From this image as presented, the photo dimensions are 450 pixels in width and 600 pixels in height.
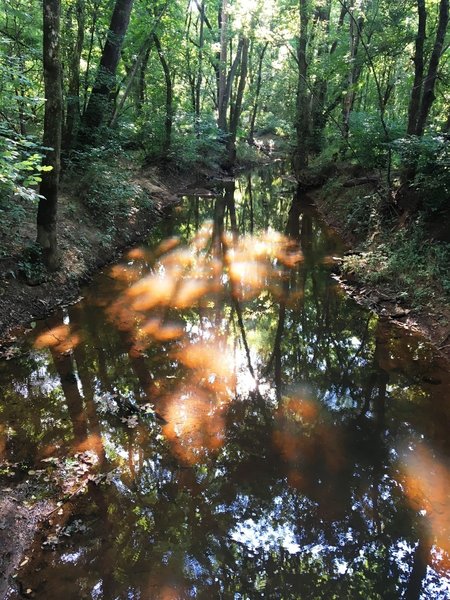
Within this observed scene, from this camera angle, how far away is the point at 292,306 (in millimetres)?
8797

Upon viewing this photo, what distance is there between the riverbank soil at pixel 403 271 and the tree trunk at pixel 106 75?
811cm

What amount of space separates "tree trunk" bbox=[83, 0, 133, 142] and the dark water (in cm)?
605

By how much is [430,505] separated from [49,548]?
3.54 metres

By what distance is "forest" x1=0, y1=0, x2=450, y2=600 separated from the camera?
3615 millimetres

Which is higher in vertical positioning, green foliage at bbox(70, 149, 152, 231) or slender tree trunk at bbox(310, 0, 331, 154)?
slender tree trunk at bbox(310, 0, 331, 154)

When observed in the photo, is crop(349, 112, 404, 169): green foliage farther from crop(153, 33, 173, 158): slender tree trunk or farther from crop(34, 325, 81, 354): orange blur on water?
crop(34, 325, 81, 354): orange blur on water

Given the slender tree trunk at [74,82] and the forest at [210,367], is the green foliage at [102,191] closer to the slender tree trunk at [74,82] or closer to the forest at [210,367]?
the forest at [210,367]

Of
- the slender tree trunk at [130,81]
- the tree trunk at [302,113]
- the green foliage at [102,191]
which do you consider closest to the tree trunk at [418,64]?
the tree trunk at [302,113]

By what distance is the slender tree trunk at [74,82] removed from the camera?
10113mm

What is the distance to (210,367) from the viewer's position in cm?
646

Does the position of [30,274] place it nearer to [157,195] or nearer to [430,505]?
[430,505]

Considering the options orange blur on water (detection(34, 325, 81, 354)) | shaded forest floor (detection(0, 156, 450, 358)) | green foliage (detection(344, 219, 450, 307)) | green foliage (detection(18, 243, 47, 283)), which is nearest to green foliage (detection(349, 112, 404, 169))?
shaded forest floor (detection(0, 156, 450, 358))

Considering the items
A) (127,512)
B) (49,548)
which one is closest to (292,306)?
(127,512)

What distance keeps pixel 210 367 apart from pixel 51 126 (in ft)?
15.5
